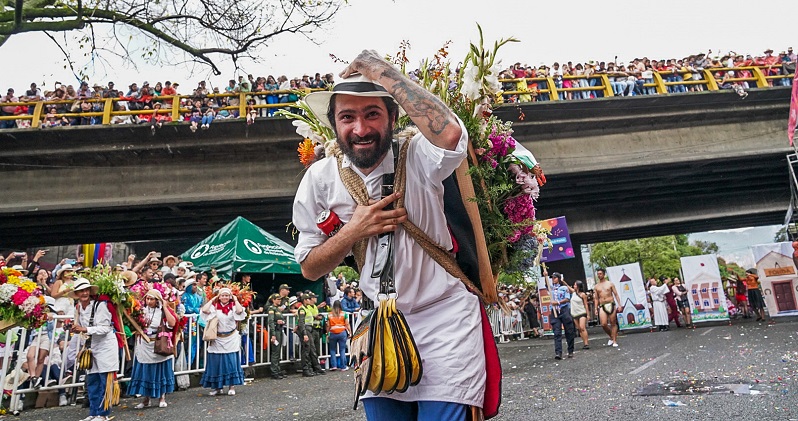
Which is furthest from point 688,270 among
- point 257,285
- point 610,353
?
point 257,285

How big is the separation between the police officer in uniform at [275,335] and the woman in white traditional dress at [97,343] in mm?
4881

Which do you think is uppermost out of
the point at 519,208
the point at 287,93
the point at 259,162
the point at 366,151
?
the point at 287,93

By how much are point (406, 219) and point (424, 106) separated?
43 centimetres

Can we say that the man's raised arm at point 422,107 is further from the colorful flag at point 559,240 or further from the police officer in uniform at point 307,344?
the colorful flag at point 559,240

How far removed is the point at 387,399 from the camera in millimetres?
2141

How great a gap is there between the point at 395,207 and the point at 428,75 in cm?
96

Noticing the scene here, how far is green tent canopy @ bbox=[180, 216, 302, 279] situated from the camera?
14.2 m

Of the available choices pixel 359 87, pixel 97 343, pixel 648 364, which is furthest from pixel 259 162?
pixel 359 87

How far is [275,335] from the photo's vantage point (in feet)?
40.7

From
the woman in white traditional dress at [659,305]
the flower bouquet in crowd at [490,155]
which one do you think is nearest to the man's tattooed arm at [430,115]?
the flower bouquet in crowd at [490,155]

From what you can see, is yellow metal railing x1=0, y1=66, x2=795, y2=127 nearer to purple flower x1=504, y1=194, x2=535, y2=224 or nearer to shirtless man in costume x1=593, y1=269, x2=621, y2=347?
shirtless man in costume x1=593, y1=269, x2=621, y2=347

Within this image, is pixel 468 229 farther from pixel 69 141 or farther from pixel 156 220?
pixel 156 220

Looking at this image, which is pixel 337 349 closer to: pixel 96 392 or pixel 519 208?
pixel 96 392

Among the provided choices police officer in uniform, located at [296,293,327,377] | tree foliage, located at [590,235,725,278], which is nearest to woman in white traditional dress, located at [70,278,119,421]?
police officer in uniform, located at [296,293,327,377]
